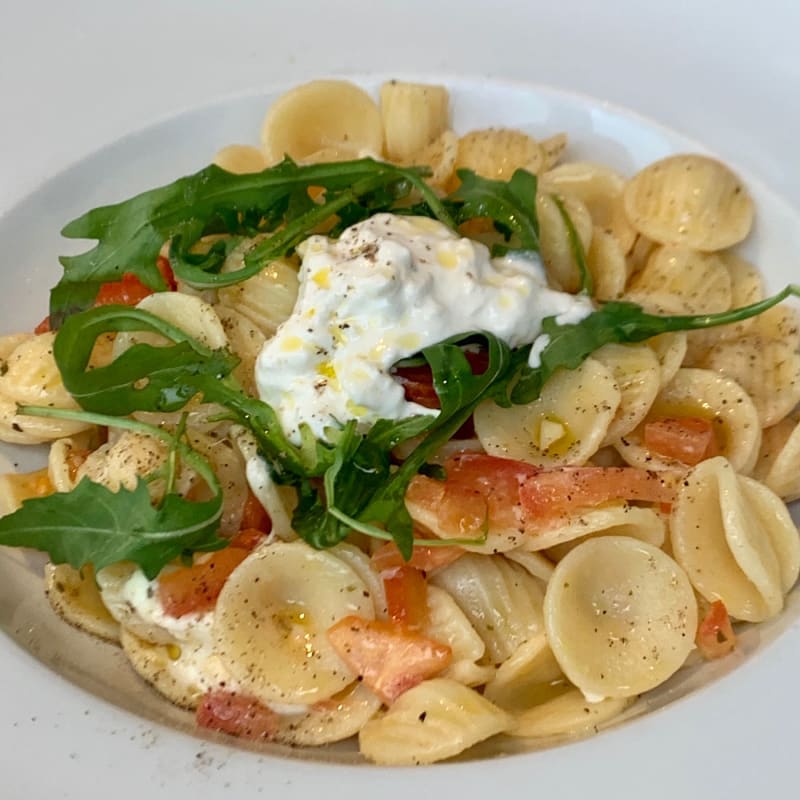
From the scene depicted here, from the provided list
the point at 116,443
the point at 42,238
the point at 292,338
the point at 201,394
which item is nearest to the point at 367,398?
the point at 292,338

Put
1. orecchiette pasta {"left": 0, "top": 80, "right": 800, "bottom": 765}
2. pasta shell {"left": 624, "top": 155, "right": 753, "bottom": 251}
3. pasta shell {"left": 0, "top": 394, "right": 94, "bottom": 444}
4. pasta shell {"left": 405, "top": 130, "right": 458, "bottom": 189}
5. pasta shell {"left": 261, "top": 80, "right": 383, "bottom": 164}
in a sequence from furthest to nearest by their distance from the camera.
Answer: pasta shell {"left": 261, "top": 80, "right": 383, "bottom": 164}, pasta shell {"left": 405, "top": 130, "right": 458, "bottom": 189}, pasta shell {"left": 624, "top": 155, "right": 753, "bottom": 251}, pasta shell {"left": 0, "top": 394, "right": 94, "bottom": 444}, orecchiette pasta {"left": 0, "top": 80, "right": 800, "bottom": 765}

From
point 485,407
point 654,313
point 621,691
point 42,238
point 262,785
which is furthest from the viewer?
point 42,238

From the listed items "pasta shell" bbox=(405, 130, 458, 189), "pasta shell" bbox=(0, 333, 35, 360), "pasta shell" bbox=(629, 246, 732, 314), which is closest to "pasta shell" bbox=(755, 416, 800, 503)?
"pasta shell" bbox=(629, 246, 732, 314)

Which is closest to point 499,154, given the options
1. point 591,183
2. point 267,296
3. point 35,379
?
point 591,183

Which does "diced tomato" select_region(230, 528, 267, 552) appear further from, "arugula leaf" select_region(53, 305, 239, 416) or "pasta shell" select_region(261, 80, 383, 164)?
"pasta shell" select_region(261, 80, 383, 164)

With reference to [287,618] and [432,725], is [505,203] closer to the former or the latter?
[287,618]

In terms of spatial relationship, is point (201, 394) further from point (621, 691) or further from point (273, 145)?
point (621, 691)
